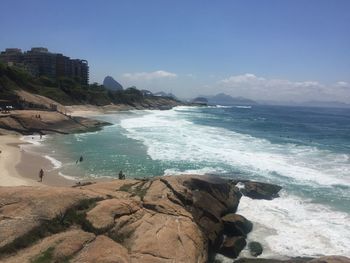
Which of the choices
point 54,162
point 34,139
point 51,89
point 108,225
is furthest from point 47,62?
point 108,225

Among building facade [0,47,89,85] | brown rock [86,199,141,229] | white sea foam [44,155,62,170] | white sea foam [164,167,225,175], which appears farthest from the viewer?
building facade [0,47,89,85]

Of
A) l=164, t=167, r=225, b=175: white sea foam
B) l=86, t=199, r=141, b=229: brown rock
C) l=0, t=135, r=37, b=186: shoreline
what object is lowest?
l=164, t=167, r=225, b=175: white sea foam

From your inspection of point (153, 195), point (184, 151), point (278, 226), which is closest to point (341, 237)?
point (278, 226)

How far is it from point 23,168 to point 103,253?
73.9ft

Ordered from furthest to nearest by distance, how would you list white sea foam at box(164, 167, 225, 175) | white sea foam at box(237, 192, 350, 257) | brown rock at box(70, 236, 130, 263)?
white sea foam at box(164, 167, 225, 175)
white sea foam at box(237, 192, 350, 257)
brown rock at box(70, 236, 130, 263)

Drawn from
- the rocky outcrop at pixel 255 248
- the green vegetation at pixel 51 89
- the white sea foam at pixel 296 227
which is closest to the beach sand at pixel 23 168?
the white sea foam at pixel 296 227

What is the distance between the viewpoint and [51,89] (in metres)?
100

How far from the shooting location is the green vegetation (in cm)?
7688

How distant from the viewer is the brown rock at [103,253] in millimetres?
11633

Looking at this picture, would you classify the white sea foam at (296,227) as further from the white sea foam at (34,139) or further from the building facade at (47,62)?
the building facade at (47,62)

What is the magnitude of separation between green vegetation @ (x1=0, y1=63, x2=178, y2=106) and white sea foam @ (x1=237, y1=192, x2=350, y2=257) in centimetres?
→ 5510

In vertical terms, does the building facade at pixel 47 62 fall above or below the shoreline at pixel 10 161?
above

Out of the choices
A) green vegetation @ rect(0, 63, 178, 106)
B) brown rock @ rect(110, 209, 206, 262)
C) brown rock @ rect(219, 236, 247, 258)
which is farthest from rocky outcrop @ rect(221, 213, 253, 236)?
green vegetation @ rect(0, 63, 178, 106)

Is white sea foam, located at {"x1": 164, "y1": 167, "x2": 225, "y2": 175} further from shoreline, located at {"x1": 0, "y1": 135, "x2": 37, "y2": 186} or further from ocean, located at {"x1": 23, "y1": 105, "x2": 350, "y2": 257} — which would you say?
shoreline, located at {"x1": 0, "y1": 135, "x2": 37, "y2": 186}
